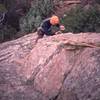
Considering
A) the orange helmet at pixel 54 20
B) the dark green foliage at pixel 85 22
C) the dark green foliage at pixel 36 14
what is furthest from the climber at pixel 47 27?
the dark green foliage at pixel 36 14

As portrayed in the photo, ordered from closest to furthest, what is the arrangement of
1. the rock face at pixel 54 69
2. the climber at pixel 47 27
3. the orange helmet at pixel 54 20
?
the rock face at pixel 54 69
the orange helmet at pixel 54 20
the climber at pixel 47 27

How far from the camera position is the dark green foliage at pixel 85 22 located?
509 inches

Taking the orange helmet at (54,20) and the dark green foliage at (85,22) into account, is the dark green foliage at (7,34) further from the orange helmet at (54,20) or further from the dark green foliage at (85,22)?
the orange helmet at (54,20)

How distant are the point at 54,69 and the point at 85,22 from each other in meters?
4.57

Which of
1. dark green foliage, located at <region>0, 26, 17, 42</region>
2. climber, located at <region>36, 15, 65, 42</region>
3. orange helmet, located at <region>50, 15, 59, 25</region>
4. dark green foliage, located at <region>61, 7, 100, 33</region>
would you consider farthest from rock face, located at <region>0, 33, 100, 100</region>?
dark green foliage, located at <region>0, 26, 17, 42</region>

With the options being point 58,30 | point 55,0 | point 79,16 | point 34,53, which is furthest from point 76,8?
point 34,53

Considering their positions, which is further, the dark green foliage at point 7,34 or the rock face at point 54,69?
the dark green foliage at point 7,34

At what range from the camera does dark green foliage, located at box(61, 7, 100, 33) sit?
12922mm

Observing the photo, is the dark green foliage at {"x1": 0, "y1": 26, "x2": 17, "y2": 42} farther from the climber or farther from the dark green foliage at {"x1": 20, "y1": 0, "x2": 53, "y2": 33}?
the climber

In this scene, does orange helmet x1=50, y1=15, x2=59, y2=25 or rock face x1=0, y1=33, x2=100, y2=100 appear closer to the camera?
rock face x1=0, y1=33, x2=100, y2=100

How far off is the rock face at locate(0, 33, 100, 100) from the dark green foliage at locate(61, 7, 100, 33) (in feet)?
9.26

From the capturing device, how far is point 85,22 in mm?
13219

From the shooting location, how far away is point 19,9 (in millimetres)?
16969

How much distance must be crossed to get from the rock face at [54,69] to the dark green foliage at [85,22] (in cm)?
282
